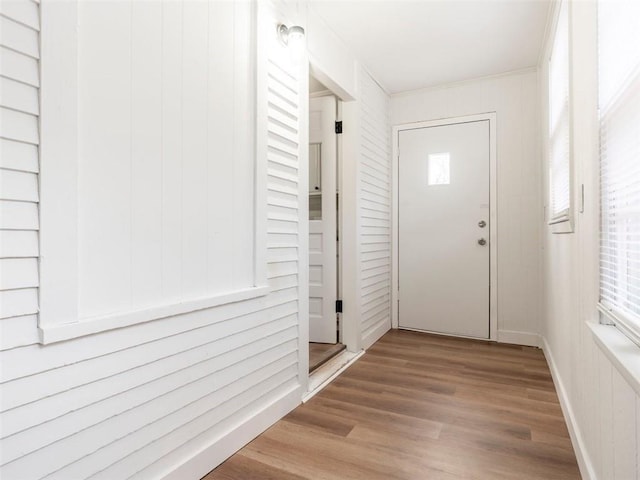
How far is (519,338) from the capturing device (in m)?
3.39

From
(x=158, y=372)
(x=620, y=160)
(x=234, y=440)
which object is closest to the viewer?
(x=620, y=160)

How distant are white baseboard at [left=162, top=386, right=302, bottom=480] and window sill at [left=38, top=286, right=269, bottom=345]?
57 centimetres

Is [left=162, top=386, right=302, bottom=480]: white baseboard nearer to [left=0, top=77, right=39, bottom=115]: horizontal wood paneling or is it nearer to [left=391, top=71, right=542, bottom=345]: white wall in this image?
[left=0, top=77, right=39, bottom=115]: horizontal wood paneling

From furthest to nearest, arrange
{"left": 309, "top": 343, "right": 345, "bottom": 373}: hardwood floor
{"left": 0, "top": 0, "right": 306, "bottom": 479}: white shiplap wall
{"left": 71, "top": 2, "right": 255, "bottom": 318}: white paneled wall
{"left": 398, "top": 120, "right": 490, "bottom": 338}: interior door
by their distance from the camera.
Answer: {"left": 398, "top": 120, "right": 490, "bottom": 338}: interior door < {"left": 309, "top": 343, "right": 345, "bottom": 373}: hardwood floor < {"left": 71, "top": 2, "right": 255, "bottom": 318}: white paneled wall < {"left": 0, "top": 0, "right": 306, "bottom": 479}: white shiplap wall

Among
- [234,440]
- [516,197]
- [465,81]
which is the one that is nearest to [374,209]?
[516,197]

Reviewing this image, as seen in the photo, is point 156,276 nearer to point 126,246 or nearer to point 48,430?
point 126,246

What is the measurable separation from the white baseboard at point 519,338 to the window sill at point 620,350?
2242 mm

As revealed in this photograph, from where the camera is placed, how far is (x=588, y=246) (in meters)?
1.46

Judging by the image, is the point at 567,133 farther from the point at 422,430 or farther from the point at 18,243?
the point at 18,243

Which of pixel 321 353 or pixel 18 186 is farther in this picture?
pixel 321 353

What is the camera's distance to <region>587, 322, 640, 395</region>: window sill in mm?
876

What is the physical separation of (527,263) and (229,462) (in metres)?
2.86

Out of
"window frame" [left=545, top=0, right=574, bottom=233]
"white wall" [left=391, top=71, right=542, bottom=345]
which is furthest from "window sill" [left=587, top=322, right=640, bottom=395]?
"white wall" [left=391, top=71, right=542, bottom=345]

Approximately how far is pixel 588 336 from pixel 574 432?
60cm
